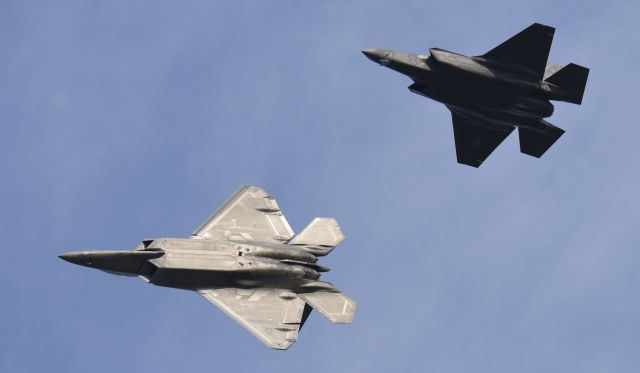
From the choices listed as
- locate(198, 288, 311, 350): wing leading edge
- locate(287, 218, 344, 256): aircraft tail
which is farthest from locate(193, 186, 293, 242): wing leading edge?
locate(198, 288, 311, 350): wing leading edge

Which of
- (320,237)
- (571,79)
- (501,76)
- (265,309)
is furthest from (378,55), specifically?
(265,309)

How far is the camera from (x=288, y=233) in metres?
71.9

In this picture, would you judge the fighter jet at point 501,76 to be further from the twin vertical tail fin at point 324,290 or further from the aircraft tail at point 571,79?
the twin vertical tail fin at point 324,290

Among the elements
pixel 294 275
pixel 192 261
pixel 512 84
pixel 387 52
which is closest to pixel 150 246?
pixel 192 261

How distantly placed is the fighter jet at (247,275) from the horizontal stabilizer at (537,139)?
51.2 feet

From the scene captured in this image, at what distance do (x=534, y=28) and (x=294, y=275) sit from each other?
63.7 ft

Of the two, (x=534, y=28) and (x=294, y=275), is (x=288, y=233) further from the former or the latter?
(x=534, y=28)

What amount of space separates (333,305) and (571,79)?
18900 mm

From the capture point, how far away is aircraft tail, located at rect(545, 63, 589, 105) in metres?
72.6

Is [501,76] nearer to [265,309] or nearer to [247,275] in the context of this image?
[247,275]

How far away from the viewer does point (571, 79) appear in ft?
239

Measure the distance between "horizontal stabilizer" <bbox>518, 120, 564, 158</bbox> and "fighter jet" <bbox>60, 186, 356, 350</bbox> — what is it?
15.6 metres

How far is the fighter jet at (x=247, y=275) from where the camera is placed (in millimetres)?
65562

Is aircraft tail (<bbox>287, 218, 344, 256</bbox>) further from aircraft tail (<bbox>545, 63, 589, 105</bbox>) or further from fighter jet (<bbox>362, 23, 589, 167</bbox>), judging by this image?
aircraft tail (<bbox>545, 63, 589, 105</bbox>)
